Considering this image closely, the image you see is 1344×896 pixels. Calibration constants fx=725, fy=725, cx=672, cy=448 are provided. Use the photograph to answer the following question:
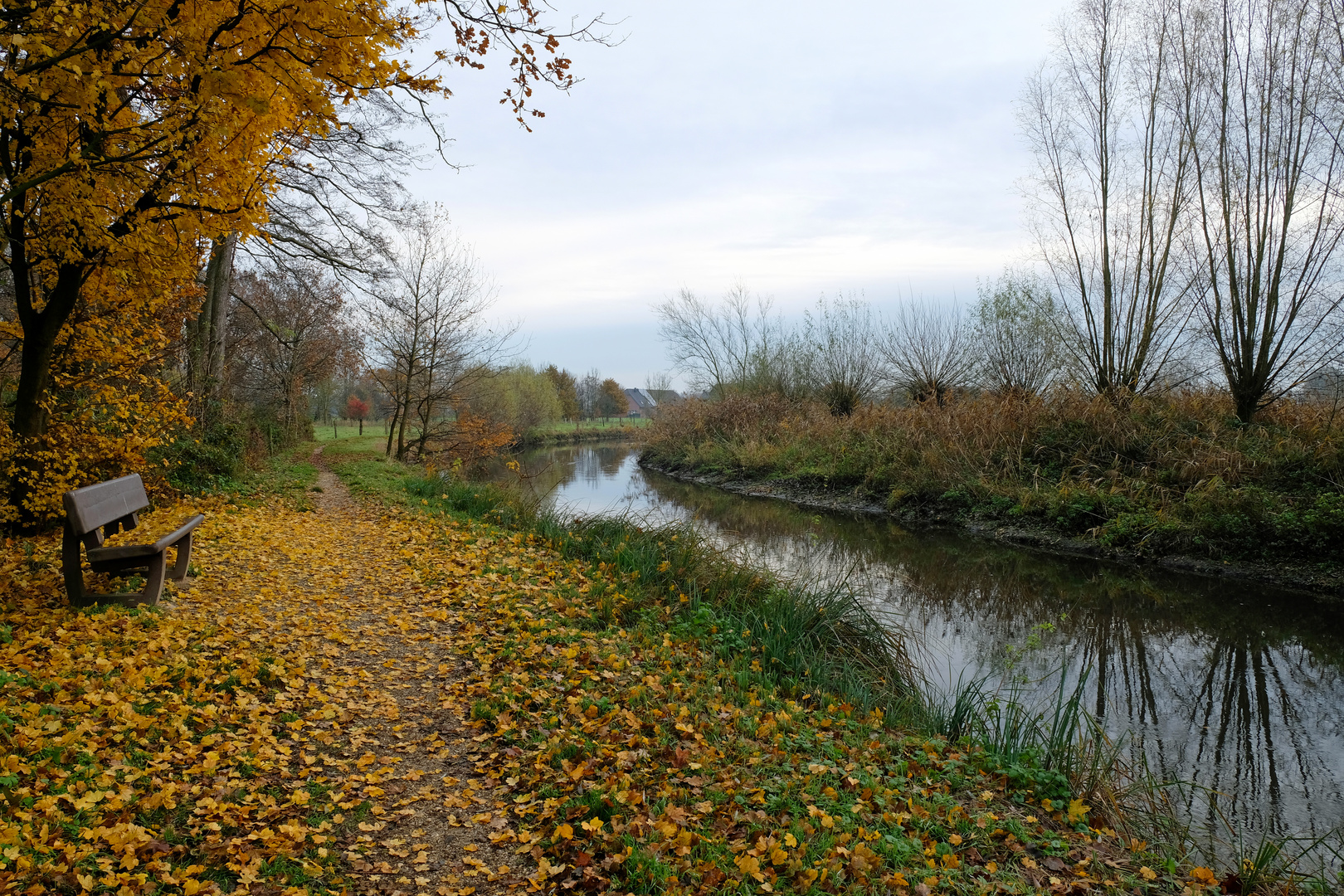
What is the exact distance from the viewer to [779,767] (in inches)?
161

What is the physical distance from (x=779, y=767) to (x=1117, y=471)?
11.7m

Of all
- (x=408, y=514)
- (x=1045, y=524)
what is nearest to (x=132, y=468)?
(x=408, y=514)

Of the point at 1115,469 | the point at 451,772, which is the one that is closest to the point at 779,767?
the point at 451,772

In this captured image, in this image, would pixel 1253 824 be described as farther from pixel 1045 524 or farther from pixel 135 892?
pixel 1045 524

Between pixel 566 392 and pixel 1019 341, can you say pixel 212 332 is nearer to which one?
pixel 1019 341

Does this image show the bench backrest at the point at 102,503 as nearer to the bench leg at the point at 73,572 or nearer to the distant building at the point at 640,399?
the bench leg at the point at 73,572

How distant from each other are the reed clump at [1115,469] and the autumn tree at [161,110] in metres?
11.3

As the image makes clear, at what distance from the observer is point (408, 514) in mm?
10781

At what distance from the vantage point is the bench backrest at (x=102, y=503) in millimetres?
4711

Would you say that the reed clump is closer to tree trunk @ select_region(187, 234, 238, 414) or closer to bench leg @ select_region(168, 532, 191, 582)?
bench leg @ select_region(168, 532, 191, 582)

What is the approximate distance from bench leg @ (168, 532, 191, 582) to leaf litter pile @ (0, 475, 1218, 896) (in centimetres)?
31

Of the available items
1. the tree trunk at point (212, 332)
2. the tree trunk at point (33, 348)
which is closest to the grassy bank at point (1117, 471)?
the tree trunk at point (33, 348)

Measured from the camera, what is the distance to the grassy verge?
322cm

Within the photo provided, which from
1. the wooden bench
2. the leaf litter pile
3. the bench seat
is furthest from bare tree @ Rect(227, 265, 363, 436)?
the leaf litter pile
